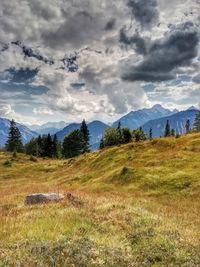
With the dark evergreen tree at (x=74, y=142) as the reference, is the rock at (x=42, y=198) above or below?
below

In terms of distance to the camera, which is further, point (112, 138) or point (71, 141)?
point (112, 138)

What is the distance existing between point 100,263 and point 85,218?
6334 mm

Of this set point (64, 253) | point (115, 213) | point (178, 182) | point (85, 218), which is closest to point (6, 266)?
point (64, 253)

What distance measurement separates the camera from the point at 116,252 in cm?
1174

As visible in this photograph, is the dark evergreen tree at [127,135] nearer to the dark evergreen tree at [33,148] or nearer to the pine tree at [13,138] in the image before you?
the dark evergreen tree at [33,148]

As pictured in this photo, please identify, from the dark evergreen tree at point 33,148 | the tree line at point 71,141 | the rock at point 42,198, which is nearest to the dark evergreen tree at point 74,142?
the tree line at point 71,141

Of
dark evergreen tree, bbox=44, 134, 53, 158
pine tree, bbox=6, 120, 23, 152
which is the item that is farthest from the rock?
dark evergreen tree, bbox=44, 134, 53, 158

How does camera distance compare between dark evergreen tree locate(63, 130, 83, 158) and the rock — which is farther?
dark evergreen tree locate(63, 130, 83, 158)

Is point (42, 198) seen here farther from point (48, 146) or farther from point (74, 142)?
point (48, 146)

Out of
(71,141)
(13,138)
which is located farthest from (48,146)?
(13,138)

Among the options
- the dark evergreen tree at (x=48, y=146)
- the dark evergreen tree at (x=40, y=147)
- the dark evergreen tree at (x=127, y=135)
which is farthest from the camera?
the dark evergreen tree at (x=40, y=147)

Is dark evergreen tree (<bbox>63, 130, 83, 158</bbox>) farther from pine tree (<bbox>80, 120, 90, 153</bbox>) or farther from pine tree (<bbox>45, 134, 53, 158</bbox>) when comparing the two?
pine tree (<bbox>45, 134, 53, 158</bbox>)

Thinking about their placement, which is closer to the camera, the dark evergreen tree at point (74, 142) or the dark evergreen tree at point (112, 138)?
the dark evergreen tree at point (74, 142)

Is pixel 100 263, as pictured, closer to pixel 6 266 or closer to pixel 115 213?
pixel 6 266
